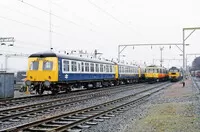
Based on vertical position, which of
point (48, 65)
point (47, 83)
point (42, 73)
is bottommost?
point (47, 83)

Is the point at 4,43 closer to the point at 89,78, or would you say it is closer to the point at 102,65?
the point at 102,65

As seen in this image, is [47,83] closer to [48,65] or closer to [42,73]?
[42,73]

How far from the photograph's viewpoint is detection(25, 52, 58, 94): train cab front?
23297mm

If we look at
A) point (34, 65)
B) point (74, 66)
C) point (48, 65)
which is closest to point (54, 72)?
point (48, 65)

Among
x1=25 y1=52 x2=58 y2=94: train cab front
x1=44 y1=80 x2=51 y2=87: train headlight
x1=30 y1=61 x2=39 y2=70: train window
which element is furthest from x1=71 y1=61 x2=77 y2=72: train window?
x1=44 y1=80 x2=51 y2=87: train headlight

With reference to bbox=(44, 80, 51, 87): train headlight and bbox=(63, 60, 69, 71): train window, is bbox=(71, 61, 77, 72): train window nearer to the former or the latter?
bbox=(63, 60, 69, 71): train window

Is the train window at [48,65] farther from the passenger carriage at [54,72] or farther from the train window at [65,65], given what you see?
the train window at [65,65]

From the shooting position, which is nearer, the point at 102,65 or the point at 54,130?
the point at 54,130

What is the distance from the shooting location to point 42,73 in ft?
77.9

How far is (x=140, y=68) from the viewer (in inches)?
2232

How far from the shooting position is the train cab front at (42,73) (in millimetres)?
23297

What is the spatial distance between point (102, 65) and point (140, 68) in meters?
22.7

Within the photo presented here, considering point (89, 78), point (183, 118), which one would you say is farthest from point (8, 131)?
point (89, 78)

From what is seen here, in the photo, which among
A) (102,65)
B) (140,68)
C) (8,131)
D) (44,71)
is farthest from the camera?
(140,68)
